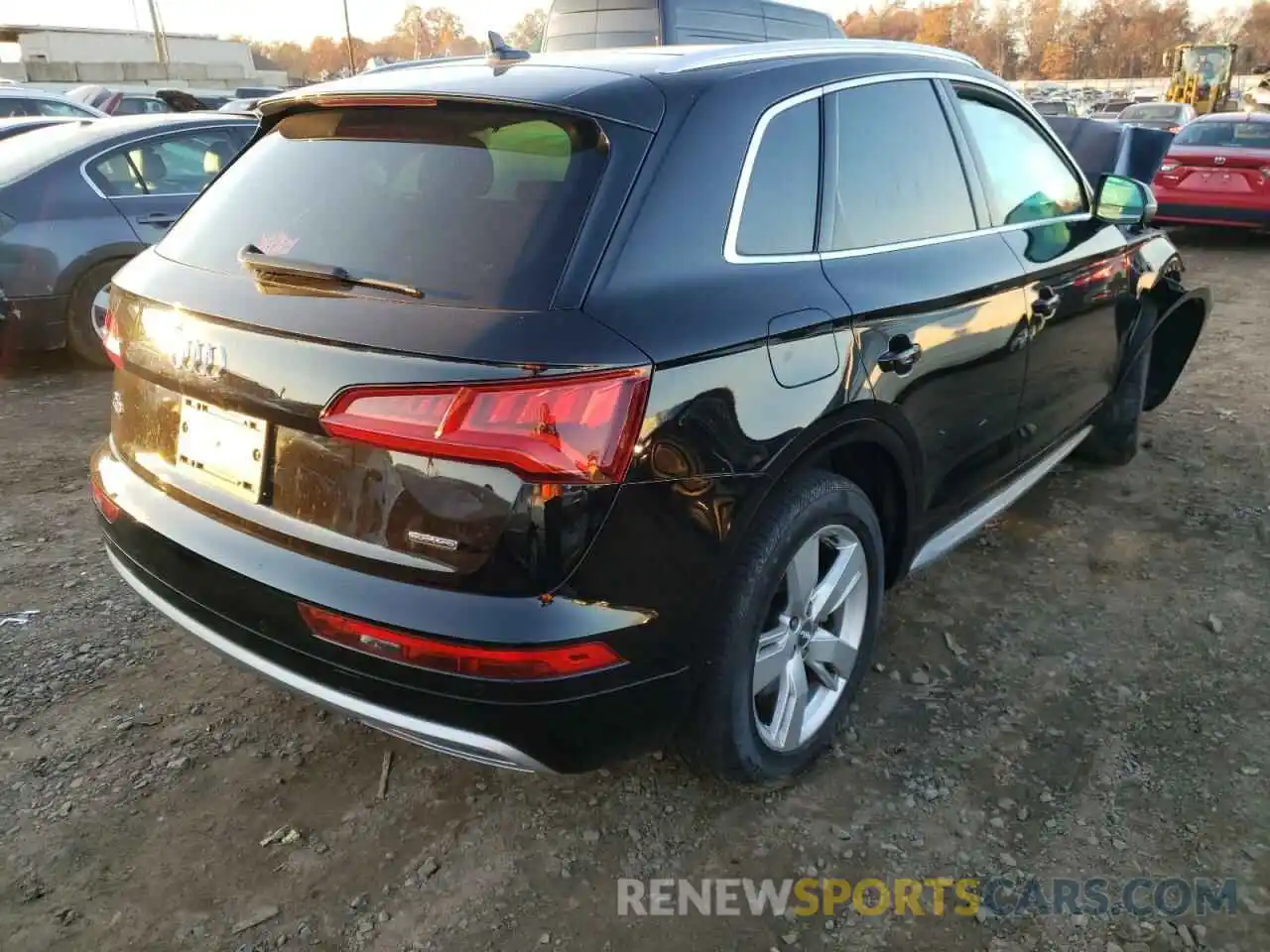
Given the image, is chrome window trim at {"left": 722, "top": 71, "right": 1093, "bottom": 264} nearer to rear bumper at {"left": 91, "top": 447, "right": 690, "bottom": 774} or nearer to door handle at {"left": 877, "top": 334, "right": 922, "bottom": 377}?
door handle at {"left": 877, "top": 334, "right": 922, "bottom": 377}

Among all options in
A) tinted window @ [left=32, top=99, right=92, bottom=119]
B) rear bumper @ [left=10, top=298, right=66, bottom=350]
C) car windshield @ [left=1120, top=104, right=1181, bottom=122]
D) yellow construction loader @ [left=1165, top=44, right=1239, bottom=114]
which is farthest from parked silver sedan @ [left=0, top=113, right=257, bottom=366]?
yellow construction loader @ [left=1165, top=44, right=1239, bottom=114]

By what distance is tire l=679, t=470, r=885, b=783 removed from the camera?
7.13 ft

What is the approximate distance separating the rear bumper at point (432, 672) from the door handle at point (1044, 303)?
6.15 feet

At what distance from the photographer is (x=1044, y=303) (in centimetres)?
323

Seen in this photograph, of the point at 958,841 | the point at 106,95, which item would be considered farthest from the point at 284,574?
the point at 106,95

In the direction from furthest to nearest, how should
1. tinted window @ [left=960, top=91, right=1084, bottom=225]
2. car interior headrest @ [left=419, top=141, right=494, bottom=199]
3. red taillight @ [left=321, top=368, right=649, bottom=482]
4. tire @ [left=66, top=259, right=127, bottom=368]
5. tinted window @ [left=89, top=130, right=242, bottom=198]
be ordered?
tinted window @ [left=89, top=130, right=242, bottom=198], tire @ [left=66, top=259, right=127, bottom=368], tinted window @ [left=960, top=91, right=1084, bottom=225], car interior headrest @ [left=419, top=141, right=494, bottom=199], red taillight @ [left=321, top=368, right=649, bottom=482]

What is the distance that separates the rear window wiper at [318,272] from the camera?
1986 mm

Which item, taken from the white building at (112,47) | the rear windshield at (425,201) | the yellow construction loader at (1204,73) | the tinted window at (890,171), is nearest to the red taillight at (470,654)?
the rear windshield at (425,201)

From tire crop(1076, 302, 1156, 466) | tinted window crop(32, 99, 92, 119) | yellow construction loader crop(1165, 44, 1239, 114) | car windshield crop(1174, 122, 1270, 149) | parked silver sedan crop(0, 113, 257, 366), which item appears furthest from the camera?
yellow construction loader crop(1165, 44, 1239, 114)

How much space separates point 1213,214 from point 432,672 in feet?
37.6

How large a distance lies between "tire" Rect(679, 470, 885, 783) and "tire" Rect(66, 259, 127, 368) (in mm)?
4939

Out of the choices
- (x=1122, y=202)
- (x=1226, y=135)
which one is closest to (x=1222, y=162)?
(x=1226, y=135)

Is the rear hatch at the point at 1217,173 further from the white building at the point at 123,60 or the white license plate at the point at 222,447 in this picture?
the white building at the point at 123,60

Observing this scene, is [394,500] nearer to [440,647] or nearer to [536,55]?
[440,647]
